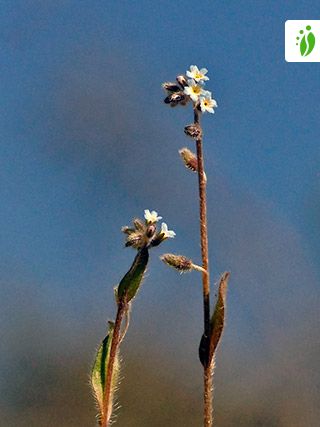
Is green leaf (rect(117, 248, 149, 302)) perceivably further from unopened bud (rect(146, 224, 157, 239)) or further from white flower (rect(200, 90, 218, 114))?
white flower (rect(200, 90, 218, 114))

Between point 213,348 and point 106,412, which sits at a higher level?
point 213,348

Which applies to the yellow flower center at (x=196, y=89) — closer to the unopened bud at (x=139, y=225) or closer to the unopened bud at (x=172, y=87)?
the unopened bud at (x=172, y=87)

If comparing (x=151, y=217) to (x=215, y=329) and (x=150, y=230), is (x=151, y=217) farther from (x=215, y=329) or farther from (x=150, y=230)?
(x=215, y=329)

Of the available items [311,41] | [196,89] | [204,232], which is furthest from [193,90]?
[311,41]

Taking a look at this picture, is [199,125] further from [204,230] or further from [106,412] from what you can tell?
[106,412]

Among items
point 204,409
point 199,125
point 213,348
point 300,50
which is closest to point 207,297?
point 213,348

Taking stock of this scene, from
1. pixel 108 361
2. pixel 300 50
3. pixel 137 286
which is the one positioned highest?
pixel 300 50
